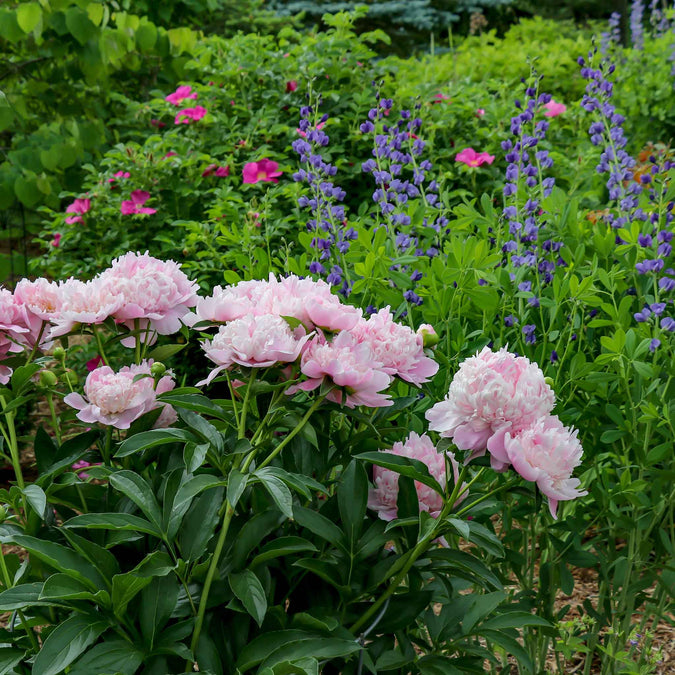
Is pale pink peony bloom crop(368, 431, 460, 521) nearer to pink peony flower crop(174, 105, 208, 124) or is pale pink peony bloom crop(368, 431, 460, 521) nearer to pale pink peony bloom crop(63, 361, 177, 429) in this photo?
pale pink peony bloom crop(63, 361, 177, 429)

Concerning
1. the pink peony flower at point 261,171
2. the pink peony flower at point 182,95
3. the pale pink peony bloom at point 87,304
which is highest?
the pale pink peony bloom at point 87,304

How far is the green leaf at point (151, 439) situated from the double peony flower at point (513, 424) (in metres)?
0.38

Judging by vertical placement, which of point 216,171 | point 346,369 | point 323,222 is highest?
point 346,369

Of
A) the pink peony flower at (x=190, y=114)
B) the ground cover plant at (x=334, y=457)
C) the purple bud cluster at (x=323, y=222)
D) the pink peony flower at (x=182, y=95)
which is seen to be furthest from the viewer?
the pink peony flower at (x=182, y=95)

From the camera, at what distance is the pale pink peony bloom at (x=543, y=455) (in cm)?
116

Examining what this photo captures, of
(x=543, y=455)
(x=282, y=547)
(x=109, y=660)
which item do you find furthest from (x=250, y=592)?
(x=543, y=455)

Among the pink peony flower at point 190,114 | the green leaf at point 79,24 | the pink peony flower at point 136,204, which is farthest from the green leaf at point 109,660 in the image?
the green leaf at point 79,24

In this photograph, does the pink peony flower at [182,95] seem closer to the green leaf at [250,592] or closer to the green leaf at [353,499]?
the green leaf at [353,499]

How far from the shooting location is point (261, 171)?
352cm

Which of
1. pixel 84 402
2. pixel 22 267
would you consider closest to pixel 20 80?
pixel 22 267

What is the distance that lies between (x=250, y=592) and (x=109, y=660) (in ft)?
0.72

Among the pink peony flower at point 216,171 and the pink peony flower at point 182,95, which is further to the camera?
the pink peony flower at point 182,95

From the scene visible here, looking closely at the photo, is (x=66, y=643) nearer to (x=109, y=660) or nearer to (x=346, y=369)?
(x=109, y=660)

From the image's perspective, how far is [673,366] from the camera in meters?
1.87
